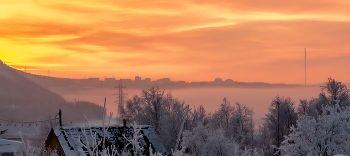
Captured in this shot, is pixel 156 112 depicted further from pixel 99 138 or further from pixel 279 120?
pixel 99 138

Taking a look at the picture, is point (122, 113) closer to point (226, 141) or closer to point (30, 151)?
point (226, 141)

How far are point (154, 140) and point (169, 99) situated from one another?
47.3m

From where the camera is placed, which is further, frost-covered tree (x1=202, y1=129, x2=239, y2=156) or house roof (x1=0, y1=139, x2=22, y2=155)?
house roof (x1=0, y1=139, x2=22, y2=155)

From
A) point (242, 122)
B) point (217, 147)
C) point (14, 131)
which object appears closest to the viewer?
point (217, 147)

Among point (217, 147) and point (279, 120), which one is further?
point (279, 120)

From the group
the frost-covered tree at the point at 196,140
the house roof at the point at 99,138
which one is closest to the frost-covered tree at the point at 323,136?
the house roof at the point at 99,138

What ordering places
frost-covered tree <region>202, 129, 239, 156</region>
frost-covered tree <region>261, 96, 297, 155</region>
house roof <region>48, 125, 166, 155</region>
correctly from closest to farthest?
house roof <region>48, 125, 166, 155</region> → frost-covered tree <region>202, 129, 239, 156</region> → frost-covered tree <region>261, 96, 297, 155</region>

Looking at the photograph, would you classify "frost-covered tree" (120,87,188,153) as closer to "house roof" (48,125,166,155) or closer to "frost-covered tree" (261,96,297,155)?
"frost-covered tree" (261,96,297,155)

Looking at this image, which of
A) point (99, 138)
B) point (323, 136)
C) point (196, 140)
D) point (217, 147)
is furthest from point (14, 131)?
point (323, 136)

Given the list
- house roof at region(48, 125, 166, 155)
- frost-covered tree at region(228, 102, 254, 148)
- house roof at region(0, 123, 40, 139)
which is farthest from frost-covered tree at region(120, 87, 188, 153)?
house roof at region(0, 123, 40, 139)

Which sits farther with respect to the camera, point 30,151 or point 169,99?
point 169,99

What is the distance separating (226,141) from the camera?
1518 inches

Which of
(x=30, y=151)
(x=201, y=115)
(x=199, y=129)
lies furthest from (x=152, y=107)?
(x=30, y=151)

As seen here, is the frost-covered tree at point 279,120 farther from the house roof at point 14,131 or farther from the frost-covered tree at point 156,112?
the house roof at point 14,131
